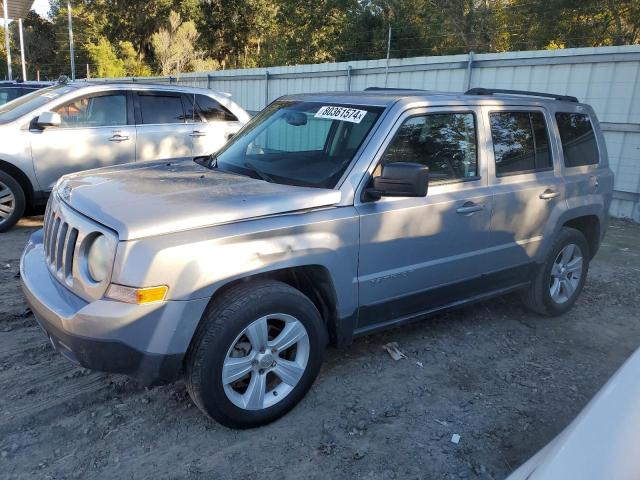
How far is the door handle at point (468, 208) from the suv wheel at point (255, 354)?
1320 millimetres

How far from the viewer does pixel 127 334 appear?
2.62 m

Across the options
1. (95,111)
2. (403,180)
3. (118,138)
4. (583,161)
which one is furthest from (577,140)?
(95,111)

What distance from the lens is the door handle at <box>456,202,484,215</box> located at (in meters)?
3.80

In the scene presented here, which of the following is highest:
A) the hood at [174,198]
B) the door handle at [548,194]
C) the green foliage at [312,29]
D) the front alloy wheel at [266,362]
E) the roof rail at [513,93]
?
the green foliage at [312,29]

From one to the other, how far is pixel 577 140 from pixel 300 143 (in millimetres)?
2529

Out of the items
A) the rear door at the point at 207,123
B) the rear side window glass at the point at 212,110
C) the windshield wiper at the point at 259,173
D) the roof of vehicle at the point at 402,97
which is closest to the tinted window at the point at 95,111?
the rear door at the point at 207,123

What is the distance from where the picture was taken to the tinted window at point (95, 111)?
22.4 ft

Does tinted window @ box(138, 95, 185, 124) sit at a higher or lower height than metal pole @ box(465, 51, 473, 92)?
lower

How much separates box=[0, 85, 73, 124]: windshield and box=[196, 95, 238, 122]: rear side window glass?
1.69 metres

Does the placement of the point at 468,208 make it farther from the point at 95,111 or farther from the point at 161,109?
the point at 95,111

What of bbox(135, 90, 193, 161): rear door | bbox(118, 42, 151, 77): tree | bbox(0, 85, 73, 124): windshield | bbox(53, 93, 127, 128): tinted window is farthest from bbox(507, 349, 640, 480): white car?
bbox(118, 42, 151, 77): tree

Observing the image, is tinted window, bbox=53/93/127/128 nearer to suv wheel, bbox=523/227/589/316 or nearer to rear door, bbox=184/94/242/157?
rear door, bbox=184/94/242/157

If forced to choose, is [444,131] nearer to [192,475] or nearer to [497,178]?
[497,178]

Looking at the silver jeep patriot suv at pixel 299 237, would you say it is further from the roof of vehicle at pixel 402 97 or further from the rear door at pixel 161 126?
the rear door at pixel 161 126
